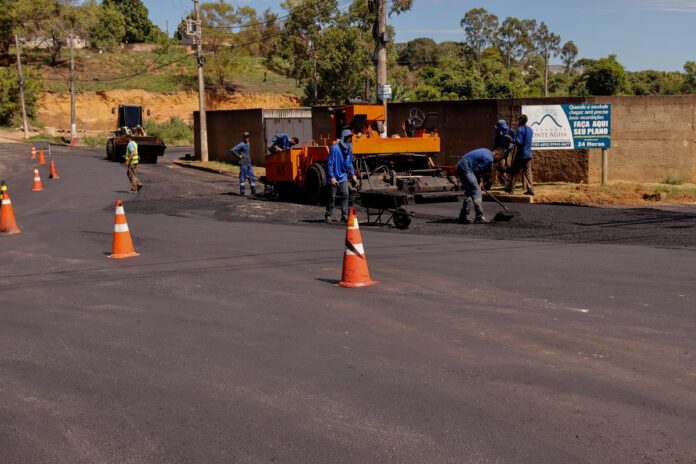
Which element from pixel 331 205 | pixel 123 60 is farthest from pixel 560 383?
pixel 123 60

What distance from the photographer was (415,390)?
207 inches

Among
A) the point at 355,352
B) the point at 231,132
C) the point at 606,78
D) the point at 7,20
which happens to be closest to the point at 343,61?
the point at 606,78

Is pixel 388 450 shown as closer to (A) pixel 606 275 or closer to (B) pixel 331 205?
(A) pixel 606 275

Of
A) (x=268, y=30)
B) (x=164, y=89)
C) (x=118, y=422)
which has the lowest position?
(x=118, y=422)

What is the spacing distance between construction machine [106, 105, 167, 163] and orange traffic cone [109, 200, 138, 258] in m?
28.4

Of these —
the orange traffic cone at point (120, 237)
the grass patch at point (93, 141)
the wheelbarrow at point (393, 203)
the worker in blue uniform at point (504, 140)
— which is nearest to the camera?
the orange traffic cone at point (120, 237)

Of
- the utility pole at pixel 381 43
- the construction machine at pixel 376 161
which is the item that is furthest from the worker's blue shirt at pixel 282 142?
the utility pole at pixel 381 43

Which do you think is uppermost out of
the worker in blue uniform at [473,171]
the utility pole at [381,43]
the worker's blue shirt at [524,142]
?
the utility pole at [381,43]

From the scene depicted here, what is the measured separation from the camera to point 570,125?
19.8m

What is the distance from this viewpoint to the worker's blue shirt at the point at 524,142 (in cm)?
1864

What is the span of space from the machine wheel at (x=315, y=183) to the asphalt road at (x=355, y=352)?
6.25 meters

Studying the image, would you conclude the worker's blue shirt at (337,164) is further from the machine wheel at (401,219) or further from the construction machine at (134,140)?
the construction machine at (134,140)

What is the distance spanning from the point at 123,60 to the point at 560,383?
92007 millimetres

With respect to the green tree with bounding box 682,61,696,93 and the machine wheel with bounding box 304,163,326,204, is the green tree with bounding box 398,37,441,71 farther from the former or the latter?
the machine wheel with bounding box 304,163,326,204
